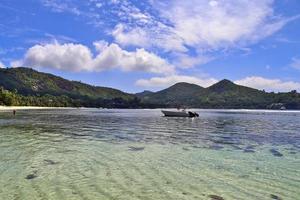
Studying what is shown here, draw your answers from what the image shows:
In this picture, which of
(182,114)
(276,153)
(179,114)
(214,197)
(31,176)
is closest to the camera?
(214,197)

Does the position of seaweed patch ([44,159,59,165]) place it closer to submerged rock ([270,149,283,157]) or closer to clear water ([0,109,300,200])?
clear water ([0,109,300,200])

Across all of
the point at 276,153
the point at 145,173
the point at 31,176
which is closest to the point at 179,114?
the point at 276,153

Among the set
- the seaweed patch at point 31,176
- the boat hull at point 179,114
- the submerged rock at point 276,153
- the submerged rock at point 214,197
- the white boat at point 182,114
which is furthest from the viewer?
the boat hull at point 179,114

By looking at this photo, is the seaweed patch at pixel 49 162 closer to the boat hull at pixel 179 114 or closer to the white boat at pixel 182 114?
the white boat at pixel 182 114

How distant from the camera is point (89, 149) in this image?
99.5 ft

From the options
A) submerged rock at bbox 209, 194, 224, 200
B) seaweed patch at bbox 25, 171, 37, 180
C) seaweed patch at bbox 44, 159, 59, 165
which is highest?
seaweed patch at bbox 44, 159, 59, 165

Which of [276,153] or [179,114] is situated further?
[179,114]

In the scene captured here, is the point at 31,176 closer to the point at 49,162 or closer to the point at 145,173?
the point at 49,162

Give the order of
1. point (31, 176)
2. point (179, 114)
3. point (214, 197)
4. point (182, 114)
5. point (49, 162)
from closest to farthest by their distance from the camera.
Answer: point (214, 197) → point (31, 176) → point (49, 162) → point (182, 114) → point (179, 114)

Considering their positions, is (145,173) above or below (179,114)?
below

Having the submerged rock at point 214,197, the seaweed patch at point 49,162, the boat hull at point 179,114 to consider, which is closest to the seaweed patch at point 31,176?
the seaweed patch at point 49,162

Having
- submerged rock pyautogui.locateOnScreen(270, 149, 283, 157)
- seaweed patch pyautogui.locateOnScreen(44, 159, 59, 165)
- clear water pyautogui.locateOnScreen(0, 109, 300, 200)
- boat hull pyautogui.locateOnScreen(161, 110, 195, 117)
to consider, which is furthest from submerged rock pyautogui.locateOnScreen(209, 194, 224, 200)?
boat hull pyautogui.locateOnScreen(161, 110, 195, 117)

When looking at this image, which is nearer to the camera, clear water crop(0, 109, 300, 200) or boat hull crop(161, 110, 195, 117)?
clear water crop(0, 109, 300, 200)

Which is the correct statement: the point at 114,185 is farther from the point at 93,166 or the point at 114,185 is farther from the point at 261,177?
the point at 261,177
